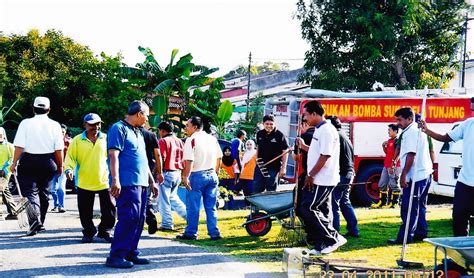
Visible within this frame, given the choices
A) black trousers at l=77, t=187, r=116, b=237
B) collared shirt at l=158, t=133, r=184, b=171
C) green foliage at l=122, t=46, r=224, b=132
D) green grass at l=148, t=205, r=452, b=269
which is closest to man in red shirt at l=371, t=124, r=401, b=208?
green grass at l=148, t=205, r=452, b=269

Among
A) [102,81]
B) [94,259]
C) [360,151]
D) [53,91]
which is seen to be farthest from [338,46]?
[94,259]

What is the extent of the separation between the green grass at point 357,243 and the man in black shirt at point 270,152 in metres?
0.77

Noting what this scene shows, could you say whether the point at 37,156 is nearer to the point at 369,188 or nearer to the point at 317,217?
the point at 317,217

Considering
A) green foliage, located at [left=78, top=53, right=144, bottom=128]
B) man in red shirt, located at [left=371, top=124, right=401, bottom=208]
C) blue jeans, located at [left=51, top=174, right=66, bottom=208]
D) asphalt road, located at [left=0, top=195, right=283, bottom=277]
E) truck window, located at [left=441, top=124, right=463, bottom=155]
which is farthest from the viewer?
green foliage, located at [left=78, top=53, right=144, bottom=128]

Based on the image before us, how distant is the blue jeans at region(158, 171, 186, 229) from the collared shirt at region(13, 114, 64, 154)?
1.91 metres

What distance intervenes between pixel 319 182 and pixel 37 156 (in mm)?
4326

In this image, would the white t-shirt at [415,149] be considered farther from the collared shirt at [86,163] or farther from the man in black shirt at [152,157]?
the collared shirt at [86,163]

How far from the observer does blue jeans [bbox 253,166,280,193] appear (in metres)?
11.1

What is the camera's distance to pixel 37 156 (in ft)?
31.2

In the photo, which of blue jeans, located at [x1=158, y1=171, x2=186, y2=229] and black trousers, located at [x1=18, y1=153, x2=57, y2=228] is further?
blue jeans, located at [x1=158, y1=171, x2=186, y2=229]

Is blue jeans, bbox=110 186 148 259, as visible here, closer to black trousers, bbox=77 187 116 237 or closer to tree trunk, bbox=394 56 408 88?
black trousers, bbox=77 187 116 237

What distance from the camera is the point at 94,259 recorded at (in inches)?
309

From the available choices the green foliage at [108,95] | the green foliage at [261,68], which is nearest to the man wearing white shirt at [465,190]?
the green foliage at [108,95]

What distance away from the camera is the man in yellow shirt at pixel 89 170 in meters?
9.05
